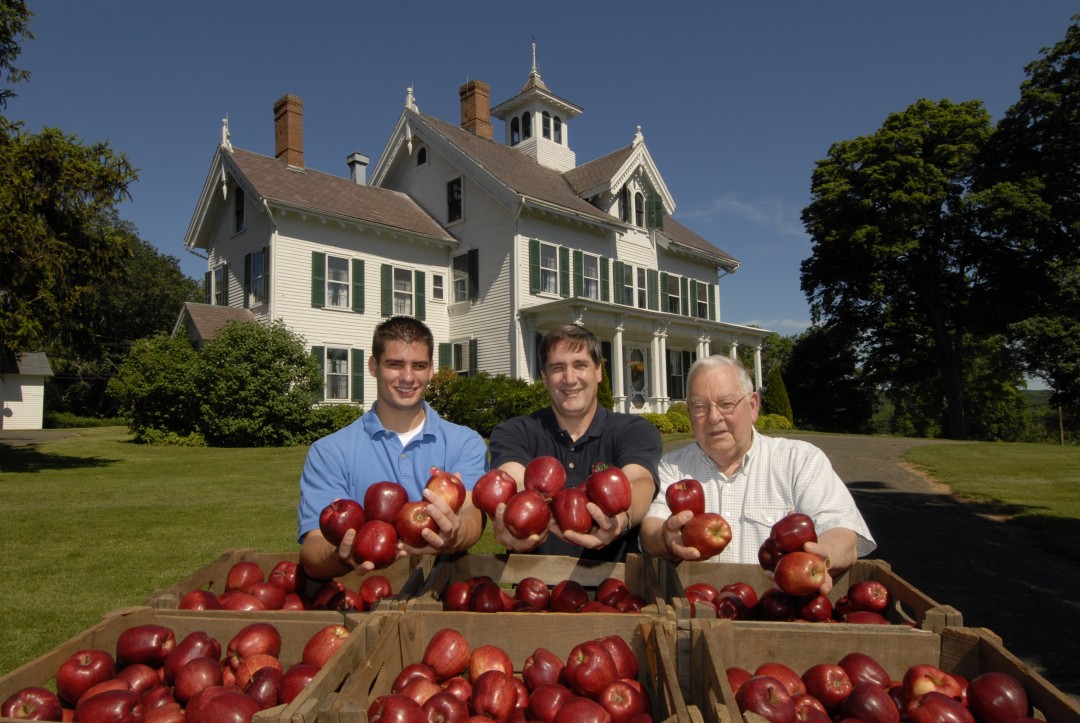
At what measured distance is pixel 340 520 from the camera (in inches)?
112

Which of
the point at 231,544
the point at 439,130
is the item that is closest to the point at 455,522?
the point at 231,544

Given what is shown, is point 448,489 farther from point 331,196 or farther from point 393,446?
point 331,196

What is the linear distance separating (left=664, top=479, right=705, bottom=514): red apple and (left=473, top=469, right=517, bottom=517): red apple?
0.69 metres

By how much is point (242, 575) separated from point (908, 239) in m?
36.0

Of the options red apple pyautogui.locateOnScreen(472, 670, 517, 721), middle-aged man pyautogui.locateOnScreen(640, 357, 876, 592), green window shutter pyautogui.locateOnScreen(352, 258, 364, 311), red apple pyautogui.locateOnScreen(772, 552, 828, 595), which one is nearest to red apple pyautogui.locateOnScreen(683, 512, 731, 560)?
red apple pyautogui.locateOnScreen(772, 552, 828, 595)

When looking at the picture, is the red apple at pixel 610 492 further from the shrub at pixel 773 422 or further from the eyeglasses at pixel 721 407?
the shrub at pixel 773 422

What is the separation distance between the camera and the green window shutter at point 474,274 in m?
24.7

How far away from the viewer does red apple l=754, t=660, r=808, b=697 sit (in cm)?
226

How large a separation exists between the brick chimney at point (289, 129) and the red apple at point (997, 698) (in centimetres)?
2626

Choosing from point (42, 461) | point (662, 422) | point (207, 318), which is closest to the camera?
point (42, 461)

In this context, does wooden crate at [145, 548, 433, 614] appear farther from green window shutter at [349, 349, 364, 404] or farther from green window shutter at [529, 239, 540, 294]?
green window shutter at [529, 239, 540, 294]

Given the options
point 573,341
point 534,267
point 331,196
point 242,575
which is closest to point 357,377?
point 331,196

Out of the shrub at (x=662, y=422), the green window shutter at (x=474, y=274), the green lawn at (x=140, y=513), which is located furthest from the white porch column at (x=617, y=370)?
the green lawn at (x=140, y=513)

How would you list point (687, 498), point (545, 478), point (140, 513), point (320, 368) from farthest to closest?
1. point (320, 368)
2. point (140, 513)
3. point (545, 478)
4. point (687, 498)
